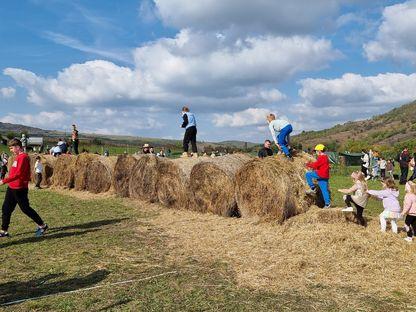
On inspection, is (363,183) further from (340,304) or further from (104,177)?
(104,177)

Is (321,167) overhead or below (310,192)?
overhead

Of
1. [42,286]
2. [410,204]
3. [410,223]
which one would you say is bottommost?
[42,286]

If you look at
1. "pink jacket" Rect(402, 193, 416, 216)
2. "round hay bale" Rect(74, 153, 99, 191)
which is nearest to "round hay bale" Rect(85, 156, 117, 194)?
"round hay bale" Rect(74, 153, 99, 191)

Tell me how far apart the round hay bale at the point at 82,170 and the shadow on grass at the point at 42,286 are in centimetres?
1310

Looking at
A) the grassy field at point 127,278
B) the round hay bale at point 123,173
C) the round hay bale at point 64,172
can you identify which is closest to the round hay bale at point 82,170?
the round hay bale at point 64,172

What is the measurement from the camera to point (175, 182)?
1438 cm

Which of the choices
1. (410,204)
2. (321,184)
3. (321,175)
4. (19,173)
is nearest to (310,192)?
(321,184)

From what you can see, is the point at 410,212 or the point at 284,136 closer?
the point at 410,212

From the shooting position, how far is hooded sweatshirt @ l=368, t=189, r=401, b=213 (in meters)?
9.32

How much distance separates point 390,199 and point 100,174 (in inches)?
507

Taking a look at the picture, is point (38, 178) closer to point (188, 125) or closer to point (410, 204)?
point (188, 125)

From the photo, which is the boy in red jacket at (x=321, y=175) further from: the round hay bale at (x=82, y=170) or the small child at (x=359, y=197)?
the round hay bale at (x=82, y=170)

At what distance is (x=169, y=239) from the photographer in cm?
962

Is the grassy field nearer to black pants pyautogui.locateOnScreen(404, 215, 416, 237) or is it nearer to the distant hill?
black pants pyautogui.locateOnScreen(404, 215, 416, 237)
